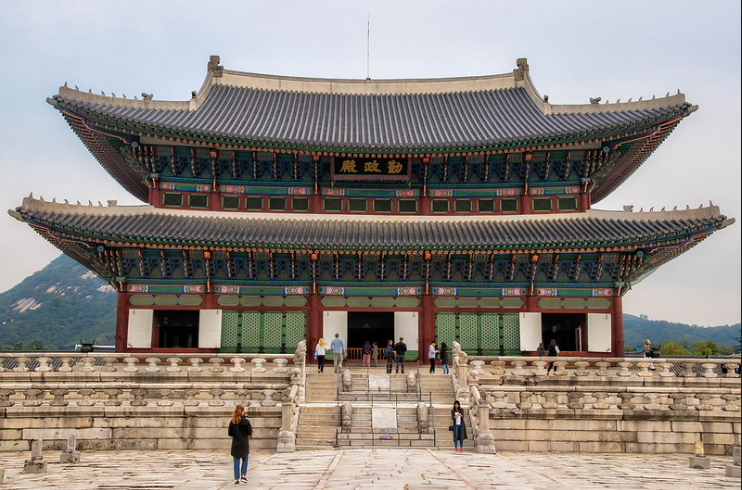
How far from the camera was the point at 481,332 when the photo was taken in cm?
3019

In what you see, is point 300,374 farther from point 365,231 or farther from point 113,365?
point 365,231

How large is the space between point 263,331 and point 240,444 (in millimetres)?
15567

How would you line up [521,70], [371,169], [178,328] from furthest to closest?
[521,70], [178,328], [371,169]

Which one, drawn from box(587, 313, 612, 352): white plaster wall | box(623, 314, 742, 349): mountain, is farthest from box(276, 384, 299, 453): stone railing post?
box(623, 314, 742, 349): mountain

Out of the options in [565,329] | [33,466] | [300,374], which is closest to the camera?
[33,466]

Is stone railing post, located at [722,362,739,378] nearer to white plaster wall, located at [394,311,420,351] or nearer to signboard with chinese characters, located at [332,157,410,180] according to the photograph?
white plaster wall, located at [394,311,420,351]

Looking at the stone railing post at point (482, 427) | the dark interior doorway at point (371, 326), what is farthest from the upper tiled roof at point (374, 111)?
the stone railing post at point (482, 427)

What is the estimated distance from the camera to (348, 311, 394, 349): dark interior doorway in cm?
3497

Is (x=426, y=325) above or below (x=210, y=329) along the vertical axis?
above

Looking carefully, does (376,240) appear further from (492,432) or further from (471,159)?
(492,432)

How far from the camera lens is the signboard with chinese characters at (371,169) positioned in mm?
31212

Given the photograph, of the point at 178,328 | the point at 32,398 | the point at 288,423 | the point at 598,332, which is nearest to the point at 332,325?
the point at 178,328

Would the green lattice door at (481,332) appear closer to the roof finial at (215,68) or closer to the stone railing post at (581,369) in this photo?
the stone railing post at (581,369)

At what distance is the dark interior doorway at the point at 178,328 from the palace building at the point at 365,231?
0.11m
